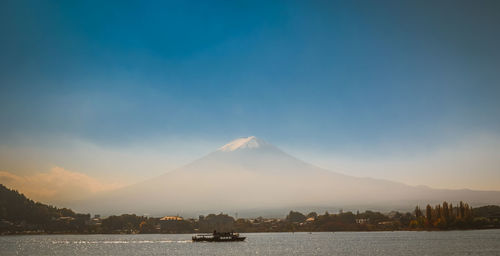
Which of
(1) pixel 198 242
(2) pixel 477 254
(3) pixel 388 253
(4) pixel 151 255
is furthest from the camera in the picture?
(1) pixel 198 242

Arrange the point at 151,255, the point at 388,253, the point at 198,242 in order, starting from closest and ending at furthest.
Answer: the point at 388,253 → the point at 151,255 → the point at 198,242

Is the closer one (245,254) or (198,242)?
(245,254)

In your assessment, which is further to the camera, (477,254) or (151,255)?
(151,255)

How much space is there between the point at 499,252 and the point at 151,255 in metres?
75.1

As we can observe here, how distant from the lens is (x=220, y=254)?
11119cm

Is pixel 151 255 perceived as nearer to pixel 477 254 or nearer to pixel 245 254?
pixel 245 254

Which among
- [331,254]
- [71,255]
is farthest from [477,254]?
[71,255]

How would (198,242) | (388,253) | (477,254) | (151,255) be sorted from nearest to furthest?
(477,254)
(388,253)
(151,255)
(198,242)

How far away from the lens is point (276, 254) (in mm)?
107875

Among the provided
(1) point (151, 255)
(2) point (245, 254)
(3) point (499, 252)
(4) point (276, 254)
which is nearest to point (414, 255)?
(3) point (499, 252)

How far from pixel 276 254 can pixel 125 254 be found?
3567 cm

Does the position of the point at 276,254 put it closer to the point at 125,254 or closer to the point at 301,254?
the point at 301,254

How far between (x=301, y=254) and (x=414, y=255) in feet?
78.6

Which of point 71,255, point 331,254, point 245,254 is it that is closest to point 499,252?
point 331,254
